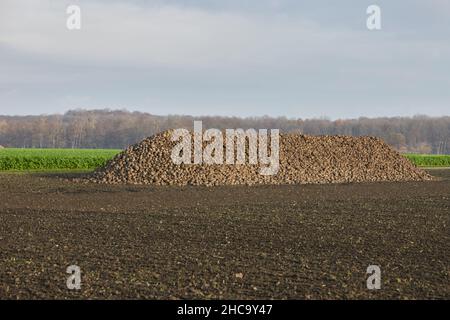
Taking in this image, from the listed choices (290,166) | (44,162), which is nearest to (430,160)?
(290,166)

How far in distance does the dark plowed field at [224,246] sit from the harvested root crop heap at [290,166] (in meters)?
6.86

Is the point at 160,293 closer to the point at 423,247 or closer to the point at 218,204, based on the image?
the point at 423,247

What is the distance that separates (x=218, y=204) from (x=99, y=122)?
122 metres

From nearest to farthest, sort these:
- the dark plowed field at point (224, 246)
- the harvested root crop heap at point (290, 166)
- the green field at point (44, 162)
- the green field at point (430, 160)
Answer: the dark plowed field at point (224, 246) < the harvested root crop heap at point (290, 166) < the green field at point (44, 162) < the green field at point (430, 160)

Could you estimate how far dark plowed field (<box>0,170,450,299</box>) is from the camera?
28.2ft

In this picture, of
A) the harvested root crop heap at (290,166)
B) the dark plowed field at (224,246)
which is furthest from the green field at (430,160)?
the dark plowed field at (224,246)

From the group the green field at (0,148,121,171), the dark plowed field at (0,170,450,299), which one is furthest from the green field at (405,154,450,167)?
the dark plowed field at (0,170,450,299)

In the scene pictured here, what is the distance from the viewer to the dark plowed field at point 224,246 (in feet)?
28.2

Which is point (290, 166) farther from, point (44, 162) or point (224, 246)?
point (224, 246)

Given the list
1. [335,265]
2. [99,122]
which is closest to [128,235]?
[335,265]

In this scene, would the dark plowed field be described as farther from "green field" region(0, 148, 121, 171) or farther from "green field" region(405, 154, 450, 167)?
"green field" region(405, 154, 450, 167)

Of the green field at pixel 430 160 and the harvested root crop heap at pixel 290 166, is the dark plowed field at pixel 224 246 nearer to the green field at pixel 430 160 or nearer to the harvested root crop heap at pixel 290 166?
the harvested root crop heap at pixel 290 166

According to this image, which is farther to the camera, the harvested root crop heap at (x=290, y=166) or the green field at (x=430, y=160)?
the green field at (x=430, y=160)
